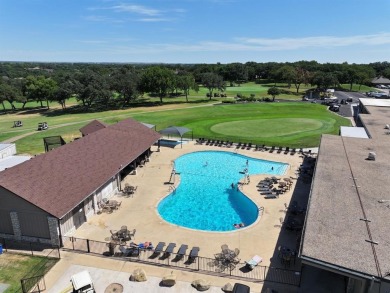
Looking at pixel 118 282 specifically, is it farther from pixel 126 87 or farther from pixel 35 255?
pixel 126 87

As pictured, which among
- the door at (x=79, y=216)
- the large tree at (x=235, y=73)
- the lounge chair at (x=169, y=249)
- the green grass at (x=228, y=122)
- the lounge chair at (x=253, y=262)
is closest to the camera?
the lounge chair at (x=253, y=262)

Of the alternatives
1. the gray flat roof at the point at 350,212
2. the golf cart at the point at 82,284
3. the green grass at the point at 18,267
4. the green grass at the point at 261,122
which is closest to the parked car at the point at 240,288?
the gray flat roof at the point at 350,212

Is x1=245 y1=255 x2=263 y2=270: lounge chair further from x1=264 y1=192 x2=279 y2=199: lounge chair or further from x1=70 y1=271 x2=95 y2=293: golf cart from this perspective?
x1=264 y1=192 x2=279 y2=199: lounge chair

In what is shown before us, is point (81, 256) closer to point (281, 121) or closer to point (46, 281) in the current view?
point (46, 281)

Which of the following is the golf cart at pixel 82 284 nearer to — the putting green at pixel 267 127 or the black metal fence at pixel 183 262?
the black metal fence at pixel 183 262

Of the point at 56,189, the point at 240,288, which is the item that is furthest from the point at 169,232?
the point at 56,189
